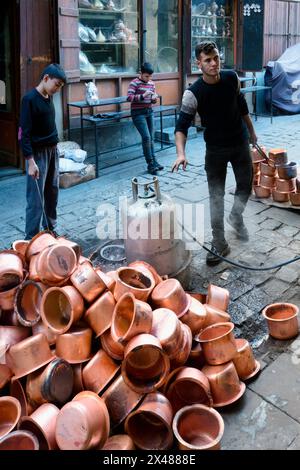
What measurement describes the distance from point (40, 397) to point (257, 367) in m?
1.53

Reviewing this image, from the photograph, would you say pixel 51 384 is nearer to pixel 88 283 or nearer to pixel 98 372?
pixel 98 372

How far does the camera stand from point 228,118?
15.3 feet

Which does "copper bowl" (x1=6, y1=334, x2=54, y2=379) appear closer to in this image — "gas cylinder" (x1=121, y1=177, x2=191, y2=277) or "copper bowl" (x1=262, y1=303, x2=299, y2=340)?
"gas cylinder" (x1=121, y1=177, x2=191, y2=277)

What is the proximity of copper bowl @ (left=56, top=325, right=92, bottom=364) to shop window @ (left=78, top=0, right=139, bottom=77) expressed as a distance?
23.9 feet

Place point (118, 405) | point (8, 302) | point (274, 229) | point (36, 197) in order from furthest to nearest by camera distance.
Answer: point (274, 229)
point (36, 197)
point (8, 302)
point (118, 405)

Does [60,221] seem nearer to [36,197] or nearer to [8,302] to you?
[36,197]

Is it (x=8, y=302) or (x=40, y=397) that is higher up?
(x=8, y=302)

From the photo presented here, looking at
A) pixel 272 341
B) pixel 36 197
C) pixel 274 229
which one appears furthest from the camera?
pixel 274 229

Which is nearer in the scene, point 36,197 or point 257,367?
point 257,367

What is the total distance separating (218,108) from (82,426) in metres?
3.33

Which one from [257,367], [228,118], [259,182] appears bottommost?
[257,367]

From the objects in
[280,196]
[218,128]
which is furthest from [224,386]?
[280,196]

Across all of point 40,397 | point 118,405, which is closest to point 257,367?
point 118,405

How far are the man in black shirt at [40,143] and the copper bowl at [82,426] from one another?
2.95m
